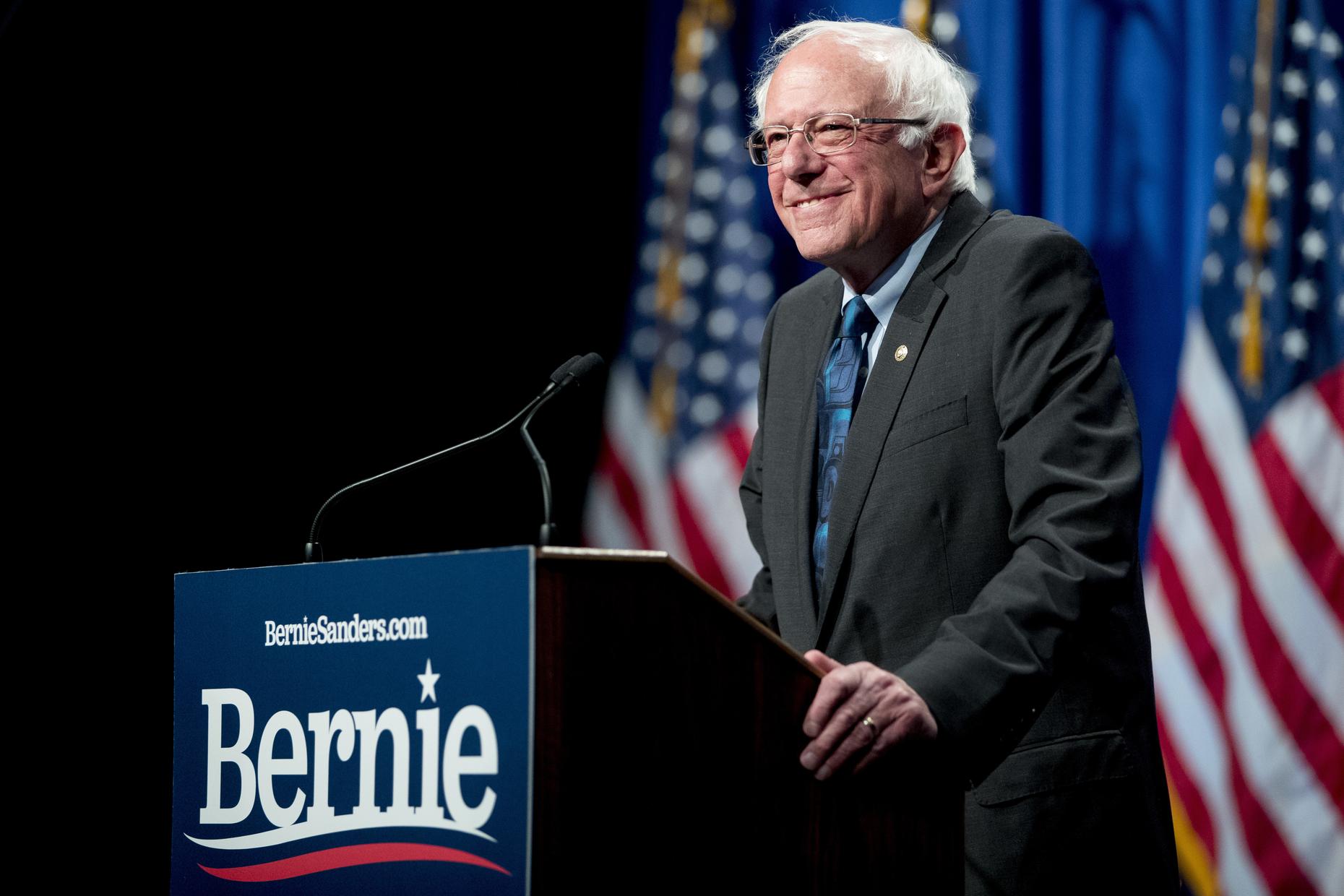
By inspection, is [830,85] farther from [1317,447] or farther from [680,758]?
[1317,447]

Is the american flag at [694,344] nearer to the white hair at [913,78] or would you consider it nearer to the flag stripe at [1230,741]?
the flag stripe at [1230,741]

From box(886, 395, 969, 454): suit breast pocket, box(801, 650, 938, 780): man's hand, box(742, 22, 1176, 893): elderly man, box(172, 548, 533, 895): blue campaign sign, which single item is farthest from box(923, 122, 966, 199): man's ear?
box(172, 548, 533, 895): blue campaign sign

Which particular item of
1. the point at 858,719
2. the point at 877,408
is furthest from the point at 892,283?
the point at 858,719

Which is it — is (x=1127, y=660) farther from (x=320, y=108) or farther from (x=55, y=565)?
(x=320, y=108)

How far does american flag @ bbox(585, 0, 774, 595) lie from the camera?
14.2 ft

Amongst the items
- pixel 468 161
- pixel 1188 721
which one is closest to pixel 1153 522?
pixel 1188 721

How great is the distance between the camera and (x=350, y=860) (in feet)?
4.09

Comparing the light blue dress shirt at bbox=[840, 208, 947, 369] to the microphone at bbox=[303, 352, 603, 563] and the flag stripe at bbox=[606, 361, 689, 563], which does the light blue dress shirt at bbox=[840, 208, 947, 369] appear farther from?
the flag stripe at bbox=[606, 361, 689, 563]

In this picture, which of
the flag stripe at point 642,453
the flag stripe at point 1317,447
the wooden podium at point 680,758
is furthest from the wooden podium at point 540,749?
the flag stripe at point 642,453

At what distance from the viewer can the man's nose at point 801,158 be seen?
1810mm

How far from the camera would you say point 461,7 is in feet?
14.1

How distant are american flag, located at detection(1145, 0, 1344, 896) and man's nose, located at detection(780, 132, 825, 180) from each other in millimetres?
2117

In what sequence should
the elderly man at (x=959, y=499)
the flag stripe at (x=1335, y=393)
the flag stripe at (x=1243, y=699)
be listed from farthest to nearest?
the flag stripe at (x=1335, y=393)
the flag stripe at (x=1243, y=699)
the elderly man at (x=959, y=499)

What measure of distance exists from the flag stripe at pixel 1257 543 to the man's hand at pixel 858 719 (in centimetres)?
246
